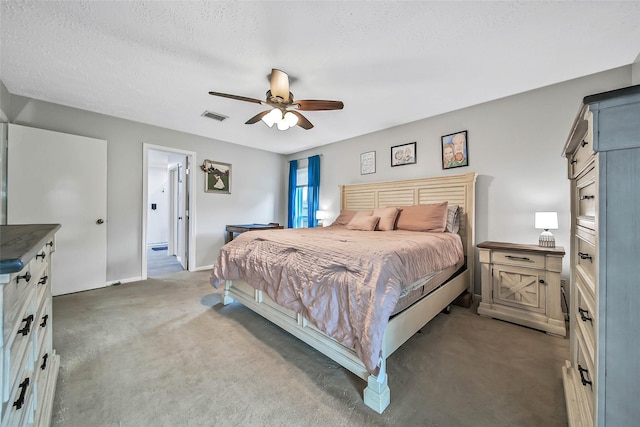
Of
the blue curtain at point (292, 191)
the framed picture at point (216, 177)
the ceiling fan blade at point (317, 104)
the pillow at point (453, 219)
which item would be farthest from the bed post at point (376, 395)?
the blue curtain at point (292, 191)

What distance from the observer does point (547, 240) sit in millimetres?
2451

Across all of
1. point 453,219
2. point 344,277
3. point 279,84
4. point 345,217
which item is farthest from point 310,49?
point 345,217

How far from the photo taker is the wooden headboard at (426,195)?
305cm

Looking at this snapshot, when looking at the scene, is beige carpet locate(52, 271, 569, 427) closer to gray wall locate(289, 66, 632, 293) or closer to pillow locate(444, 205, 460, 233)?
pillow locate(444, 205, 460, 233)

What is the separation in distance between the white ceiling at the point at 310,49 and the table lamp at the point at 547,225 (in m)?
1.40

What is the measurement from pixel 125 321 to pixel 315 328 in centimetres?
199

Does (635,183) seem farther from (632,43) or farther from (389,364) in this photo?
(632,43)

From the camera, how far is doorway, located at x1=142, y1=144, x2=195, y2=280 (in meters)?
3.95

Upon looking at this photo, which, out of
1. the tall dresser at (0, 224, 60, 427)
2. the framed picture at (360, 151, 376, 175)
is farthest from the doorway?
the framed picture at (360, 151, 376, 175)

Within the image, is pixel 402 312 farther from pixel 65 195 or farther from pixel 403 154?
pixel 65 195

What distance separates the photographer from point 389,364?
1766 millimetres

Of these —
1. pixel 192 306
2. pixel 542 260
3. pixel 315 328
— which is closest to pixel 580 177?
pixel 542 260

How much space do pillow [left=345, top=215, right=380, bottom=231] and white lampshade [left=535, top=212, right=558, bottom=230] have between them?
1702 mm

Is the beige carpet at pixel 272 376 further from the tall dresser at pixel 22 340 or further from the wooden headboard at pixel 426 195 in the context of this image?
the wooden headboard at pixel 426 195
